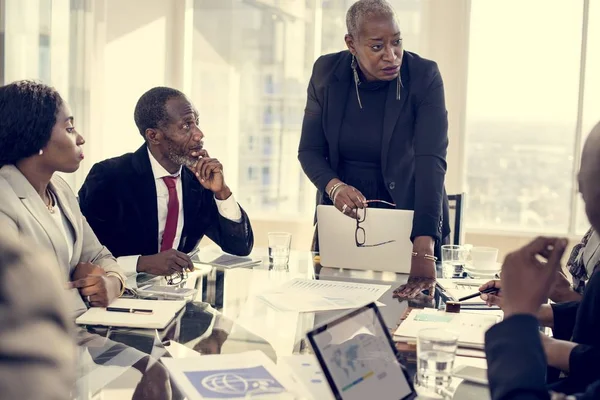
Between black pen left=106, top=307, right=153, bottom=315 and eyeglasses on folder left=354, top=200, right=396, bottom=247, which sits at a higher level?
eyeglasses on folder left=354, top=200, right=396, bottom=247

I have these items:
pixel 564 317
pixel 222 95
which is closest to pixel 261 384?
pixel 564 317

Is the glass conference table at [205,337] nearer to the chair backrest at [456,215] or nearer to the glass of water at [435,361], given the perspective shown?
the glass of water at [435,361]

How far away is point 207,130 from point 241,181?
0.50 m

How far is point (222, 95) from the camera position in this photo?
19.1 feet

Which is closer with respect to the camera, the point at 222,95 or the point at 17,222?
the point at 17,222

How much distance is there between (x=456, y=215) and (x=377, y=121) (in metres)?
0.73

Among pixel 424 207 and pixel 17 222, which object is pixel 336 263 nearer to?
pixel 424 207

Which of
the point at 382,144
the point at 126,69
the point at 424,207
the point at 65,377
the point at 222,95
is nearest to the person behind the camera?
the point at 65,377

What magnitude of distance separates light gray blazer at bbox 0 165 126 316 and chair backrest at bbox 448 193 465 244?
1678 millimetres

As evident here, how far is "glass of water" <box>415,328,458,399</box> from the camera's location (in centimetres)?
144

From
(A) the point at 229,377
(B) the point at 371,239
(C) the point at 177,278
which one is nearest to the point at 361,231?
(B) the point at 371,239

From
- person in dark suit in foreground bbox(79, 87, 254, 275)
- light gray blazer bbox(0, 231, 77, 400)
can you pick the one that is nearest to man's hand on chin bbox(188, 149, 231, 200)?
person in dark suit in foreground bbox(79, 87, 254, 275)

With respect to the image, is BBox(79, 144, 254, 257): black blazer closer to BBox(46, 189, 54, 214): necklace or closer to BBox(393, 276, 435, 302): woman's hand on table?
BBox(46, 189, 54, 214): necklace

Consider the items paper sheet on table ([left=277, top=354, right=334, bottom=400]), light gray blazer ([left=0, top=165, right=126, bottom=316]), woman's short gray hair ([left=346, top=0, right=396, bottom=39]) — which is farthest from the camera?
woman's short gray hair ([left=346, top=0, right=396, bottom=39])
